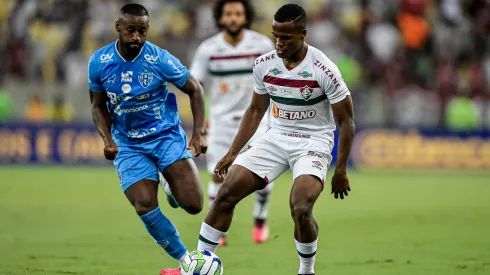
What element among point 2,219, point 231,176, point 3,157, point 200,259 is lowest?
point 3,157

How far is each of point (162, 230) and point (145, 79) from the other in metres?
1.39

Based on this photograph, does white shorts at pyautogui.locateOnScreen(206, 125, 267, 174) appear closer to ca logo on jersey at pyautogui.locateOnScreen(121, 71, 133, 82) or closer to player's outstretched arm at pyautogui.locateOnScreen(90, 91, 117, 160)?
player's outstretched arm at pyautogui.locateOnScreen(90, 91, 117, 160)

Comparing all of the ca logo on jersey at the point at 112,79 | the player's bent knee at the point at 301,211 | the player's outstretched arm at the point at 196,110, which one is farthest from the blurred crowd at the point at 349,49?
the player's bent knee at the point at 301,211

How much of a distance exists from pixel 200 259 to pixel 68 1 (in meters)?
15.0

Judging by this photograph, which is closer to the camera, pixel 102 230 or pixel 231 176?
pixel 231 176

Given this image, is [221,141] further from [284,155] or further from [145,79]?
[284,155]

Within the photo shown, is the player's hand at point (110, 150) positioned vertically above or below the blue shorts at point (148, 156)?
above

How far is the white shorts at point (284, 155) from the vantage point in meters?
7.39

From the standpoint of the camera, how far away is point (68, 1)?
21062 mm

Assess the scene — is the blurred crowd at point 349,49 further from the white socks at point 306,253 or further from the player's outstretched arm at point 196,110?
the white socks at point 306,253

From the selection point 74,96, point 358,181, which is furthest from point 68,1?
point 358,181

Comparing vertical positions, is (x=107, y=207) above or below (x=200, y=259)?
below

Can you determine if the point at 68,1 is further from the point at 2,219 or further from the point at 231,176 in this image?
the point at 231,176

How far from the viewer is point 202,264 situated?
7.18 meters
